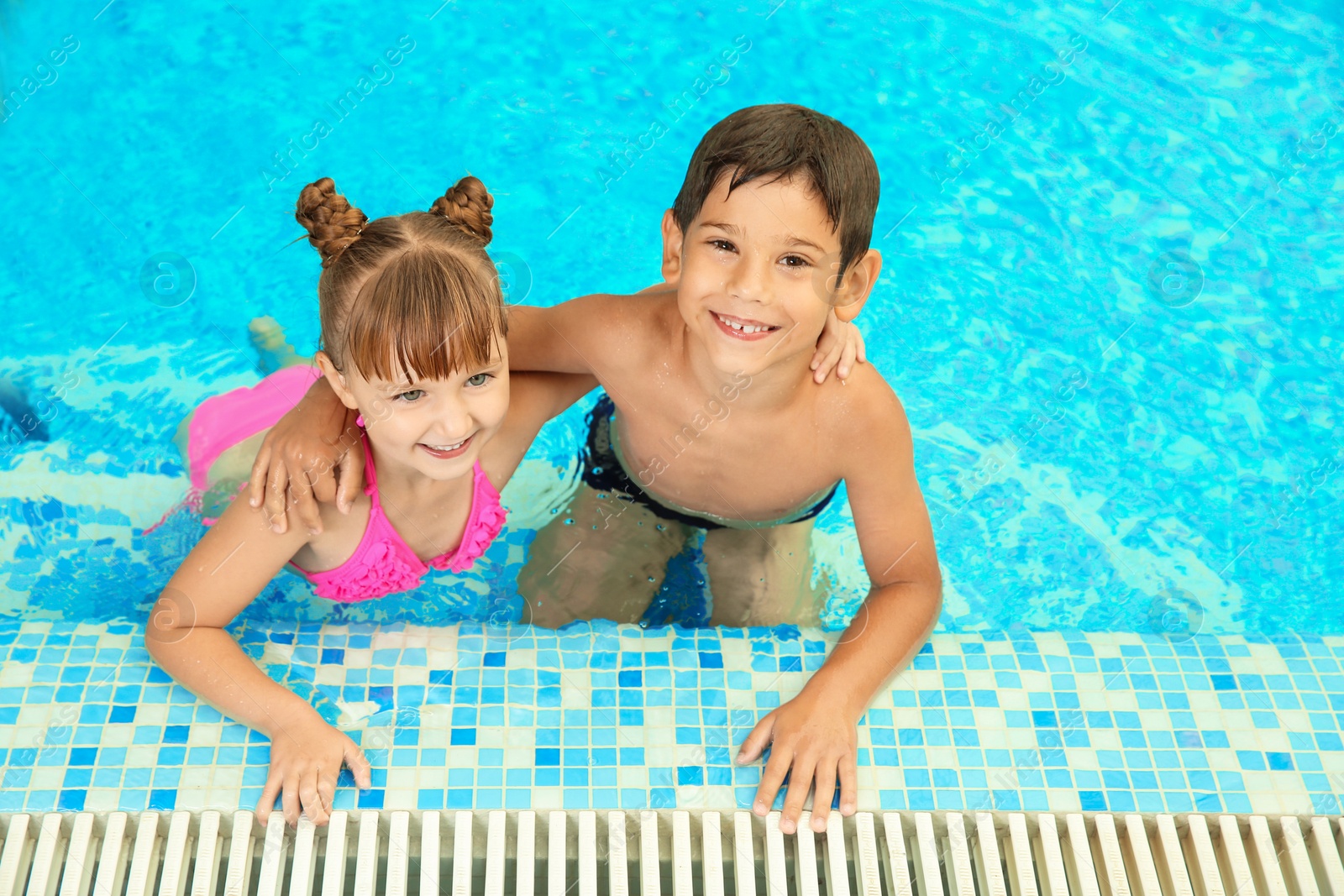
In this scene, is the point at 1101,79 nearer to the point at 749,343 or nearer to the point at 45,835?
the point at 749,343

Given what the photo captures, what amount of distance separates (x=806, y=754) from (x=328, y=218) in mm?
1277

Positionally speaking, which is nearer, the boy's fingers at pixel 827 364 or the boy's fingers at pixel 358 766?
the boy's fingers at pixel 358 766

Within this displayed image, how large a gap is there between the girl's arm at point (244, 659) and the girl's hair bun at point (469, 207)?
2.14 ft

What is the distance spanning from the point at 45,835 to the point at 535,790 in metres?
0.82

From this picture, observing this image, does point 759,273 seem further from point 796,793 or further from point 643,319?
point 796,793

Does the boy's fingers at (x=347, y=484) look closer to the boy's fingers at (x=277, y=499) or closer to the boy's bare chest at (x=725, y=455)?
the boy's fingers at (x=277, y=499)

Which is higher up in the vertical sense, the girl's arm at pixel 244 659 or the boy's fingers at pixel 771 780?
the girl's arm at pixel 244 659

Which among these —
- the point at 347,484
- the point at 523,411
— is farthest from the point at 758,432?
the point at 347,484

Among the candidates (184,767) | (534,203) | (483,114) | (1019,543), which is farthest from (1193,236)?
(184,767)

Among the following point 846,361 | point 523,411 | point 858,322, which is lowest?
point 858,322

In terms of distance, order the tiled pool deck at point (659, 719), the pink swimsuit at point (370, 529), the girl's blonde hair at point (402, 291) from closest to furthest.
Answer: the girl's blonde hair at point (402, 291)
the tiled pool deck at point (659, 719)
the pink swimsuit at point (370, 529)

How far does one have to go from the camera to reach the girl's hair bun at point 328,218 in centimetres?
190

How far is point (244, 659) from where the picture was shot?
1.99 metres

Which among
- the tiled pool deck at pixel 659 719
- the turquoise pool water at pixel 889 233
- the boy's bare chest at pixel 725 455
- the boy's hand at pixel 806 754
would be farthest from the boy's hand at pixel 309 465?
the boy's hand at pixel 806 754
